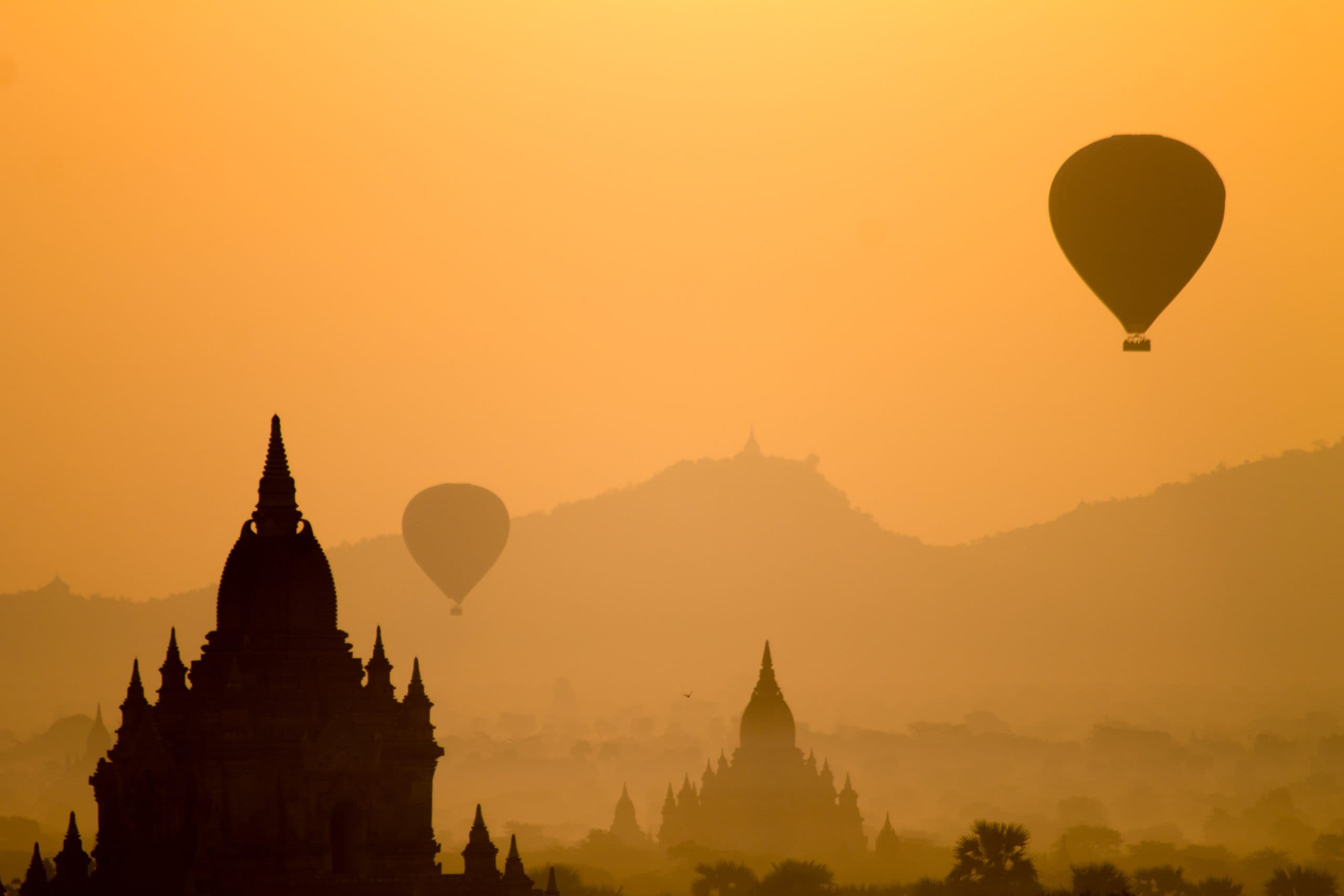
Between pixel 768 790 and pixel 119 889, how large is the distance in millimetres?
110062

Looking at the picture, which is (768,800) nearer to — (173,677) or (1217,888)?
(1217,888)

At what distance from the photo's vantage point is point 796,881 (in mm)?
130625

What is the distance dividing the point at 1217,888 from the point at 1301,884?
571 centimetres

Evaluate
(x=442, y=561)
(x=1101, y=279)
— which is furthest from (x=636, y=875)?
(x=1101, y=279)

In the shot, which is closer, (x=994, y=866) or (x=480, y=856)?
(x=480, y=856)

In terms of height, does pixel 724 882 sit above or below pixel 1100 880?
above

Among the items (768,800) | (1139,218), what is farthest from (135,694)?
(768,800)

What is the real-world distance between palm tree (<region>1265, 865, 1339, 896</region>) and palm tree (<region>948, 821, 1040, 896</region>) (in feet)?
46.0

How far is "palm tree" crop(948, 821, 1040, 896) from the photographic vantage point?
390ft

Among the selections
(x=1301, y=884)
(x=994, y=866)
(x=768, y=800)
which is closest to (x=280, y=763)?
(x=994, y=866)

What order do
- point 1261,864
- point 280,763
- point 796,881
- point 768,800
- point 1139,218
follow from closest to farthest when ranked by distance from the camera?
point 280,763 → point 1139,218 → point 796,881 → point 1261,864 → point 768,800

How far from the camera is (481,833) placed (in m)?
74.8

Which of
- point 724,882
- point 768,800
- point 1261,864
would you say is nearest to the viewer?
point 724,882

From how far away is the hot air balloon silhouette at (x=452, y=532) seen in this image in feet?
438
